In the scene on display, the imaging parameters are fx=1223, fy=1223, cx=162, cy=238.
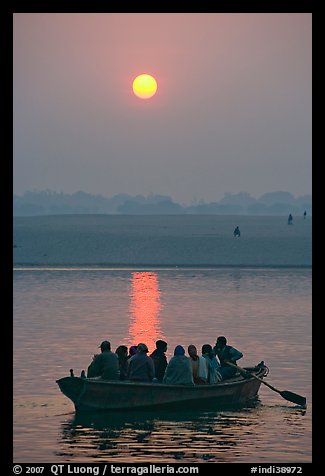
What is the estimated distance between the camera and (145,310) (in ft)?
168

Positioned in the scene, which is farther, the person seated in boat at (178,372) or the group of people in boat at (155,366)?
the person seated in boat at (178,372)

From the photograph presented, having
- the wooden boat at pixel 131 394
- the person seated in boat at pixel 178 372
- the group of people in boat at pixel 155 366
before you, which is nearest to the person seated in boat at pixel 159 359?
the group of people in boat at pixel 155 366

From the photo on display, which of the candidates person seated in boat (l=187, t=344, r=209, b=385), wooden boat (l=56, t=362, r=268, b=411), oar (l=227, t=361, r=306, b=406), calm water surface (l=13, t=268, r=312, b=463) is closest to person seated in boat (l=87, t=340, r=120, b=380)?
wooden boat (l=56, t=362, r=268, b=411)

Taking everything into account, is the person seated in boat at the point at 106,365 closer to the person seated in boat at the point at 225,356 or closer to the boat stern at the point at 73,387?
the boat stern at the point at 73,387

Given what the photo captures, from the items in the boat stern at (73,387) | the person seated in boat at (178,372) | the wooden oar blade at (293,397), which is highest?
the person seated in boat at (178,372)

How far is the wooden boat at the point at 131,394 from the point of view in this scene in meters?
25.7

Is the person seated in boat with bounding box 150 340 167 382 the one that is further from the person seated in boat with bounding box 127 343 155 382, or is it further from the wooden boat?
the wooden boat

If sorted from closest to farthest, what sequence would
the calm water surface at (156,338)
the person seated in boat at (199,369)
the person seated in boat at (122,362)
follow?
the calm water surface at (156,338)
the person seated in boat at (122,362)
the person seated in boat at (199,369)

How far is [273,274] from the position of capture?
241ft

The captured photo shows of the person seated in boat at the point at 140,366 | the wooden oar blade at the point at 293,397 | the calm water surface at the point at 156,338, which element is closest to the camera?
the calm water surface at the point at 156,338

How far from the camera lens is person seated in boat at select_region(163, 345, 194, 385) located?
26.3 m

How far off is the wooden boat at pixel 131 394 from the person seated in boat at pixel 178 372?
0.17 m

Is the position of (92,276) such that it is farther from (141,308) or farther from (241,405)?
(241,405)
